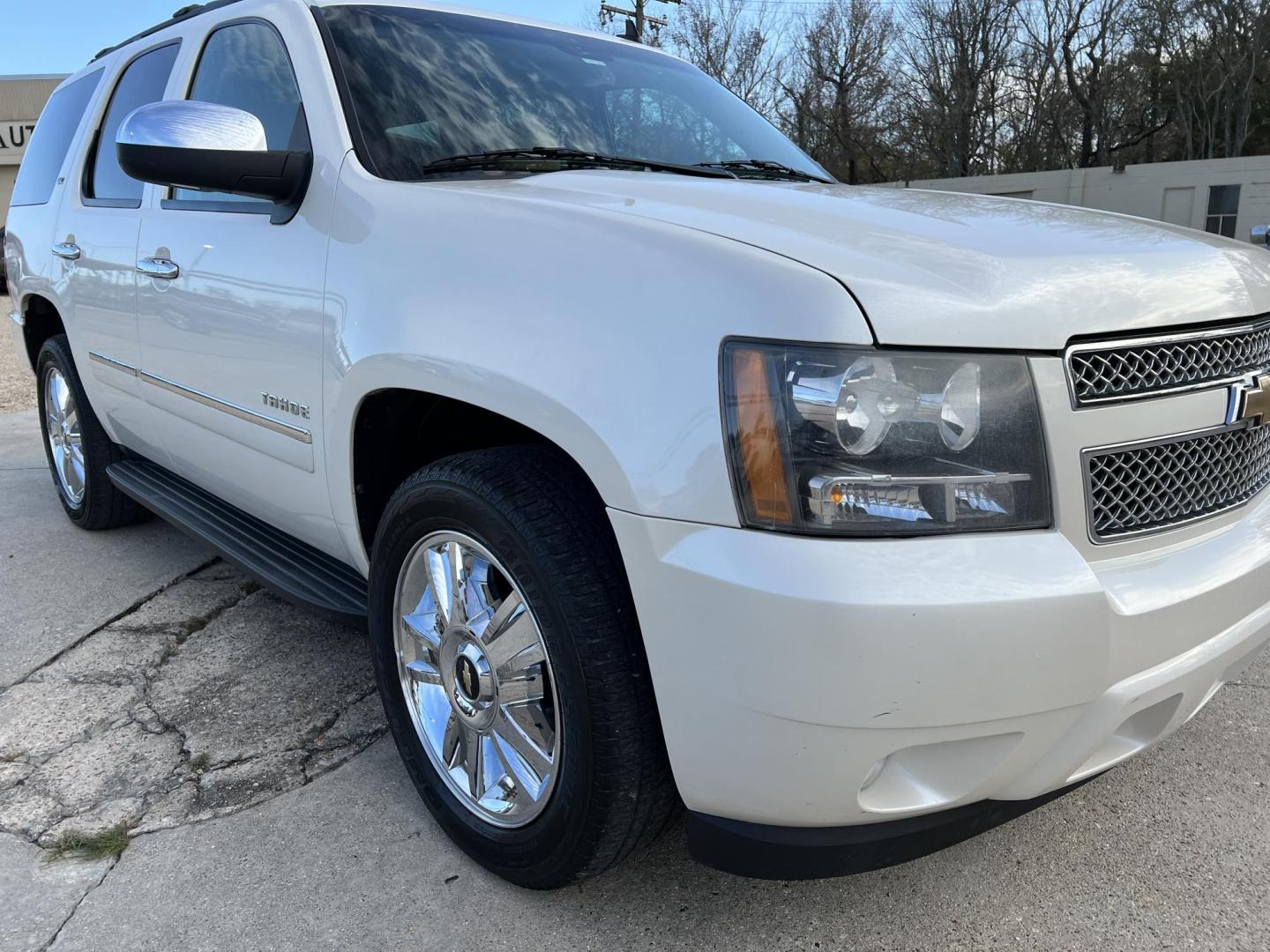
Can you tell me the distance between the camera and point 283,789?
2.43 metres

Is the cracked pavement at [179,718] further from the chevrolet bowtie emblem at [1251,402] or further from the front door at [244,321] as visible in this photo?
the chevrolet bowtie emblem at [1251,402]

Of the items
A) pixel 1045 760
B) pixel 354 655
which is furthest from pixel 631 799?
pixel 354 655

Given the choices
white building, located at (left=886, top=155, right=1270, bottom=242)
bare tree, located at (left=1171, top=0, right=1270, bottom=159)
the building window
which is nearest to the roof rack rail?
white building, located at (left=886, top=155, right=1270, bottom=242)

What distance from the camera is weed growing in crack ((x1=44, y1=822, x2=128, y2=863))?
7.16 ft

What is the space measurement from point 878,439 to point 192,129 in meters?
1.78

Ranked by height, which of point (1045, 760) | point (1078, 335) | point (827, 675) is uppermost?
point (1078, 335)

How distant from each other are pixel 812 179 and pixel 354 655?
206 cm

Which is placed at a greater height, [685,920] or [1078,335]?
[1078,335]

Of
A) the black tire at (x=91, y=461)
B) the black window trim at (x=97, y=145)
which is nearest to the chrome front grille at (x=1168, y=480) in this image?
the black window trim at (x=97, y=145)

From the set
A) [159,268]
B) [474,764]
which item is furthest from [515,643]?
[159,268]

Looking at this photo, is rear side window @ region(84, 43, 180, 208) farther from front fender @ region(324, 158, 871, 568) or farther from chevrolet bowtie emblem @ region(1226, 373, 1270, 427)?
chevrolet bowtie emblem @ region(1226, 373, 1270, 427)

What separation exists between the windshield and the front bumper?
52.3 inches

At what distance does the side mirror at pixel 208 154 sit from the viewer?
2.26 meters

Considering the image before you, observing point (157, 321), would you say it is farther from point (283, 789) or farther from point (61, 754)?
point (283, 789)
